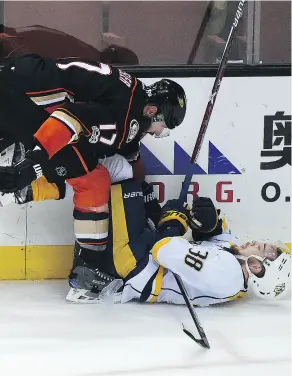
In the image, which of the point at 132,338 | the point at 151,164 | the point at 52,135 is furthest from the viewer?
the point at 151,164

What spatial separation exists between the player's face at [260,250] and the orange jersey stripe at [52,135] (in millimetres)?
831

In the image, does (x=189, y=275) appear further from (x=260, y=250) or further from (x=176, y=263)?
(x=260, y=250)

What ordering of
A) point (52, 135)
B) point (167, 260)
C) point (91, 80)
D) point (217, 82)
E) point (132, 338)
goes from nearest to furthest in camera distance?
point (52, 135) < point (132, 338) < point (91, 80) < point (167, 260) < point (217, 82)

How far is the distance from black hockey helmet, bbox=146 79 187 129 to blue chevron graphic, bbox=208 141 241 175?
40cm

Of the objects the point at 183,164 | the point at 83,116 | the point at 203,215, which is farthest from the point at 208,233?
the point at 83,116

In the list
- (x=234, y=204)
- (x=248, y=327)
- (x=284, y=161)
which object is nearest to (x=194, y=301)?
(x=248, y=327)

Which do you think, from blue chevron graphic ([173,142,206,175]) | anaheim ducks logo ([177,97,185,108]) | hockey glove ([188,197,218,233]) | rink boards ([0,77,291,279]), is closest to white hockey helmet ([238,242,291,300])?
hockey glove ([188,197,218,233])

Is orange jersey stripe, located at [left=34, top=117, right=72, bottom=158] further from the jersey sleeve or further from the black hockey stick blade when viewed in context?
the black hockey stick blade

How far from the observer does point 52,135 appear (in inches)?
90.4

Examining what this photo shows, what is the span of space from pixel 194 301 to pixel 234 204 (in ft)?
1.80

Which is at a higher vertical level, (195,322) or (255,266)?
(255,266)

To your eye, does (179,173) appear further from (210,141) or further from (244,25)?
(244,25)

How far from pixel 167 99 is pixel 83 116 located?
0.38m

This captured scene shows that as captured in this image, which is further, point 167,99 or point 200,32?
point 200,32
